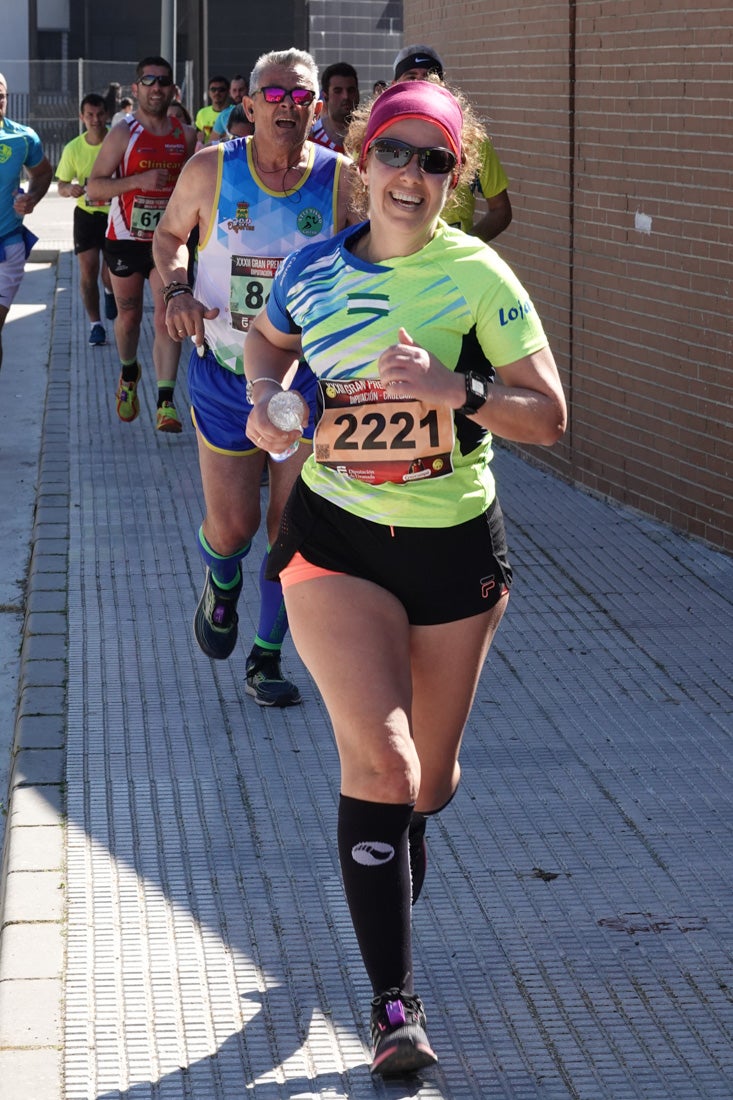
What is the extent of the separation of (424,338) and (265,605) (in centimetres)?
260

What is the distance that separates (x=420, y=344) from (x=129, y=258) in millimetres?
8400

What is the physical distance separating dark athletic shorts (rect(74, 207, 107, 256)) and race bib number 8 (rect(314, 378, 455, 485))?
1143 centimetres

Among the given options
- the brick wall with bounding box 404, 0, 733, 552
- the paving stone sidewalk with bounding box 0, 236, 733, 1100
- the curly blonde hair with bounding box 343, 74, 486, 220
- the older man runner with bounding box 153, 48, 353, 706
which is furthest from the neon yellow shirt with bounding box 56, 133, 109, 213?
the curly blonde hair with bounding box 343, 74, 486, 220

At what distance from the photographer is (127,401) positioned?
451 inches

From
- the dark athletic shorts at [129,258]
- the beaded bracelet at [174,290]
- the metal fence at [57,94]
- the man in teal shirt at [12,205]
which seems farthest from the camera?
the metal fence at [57,94]

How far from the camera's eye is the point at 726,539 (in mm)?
8023

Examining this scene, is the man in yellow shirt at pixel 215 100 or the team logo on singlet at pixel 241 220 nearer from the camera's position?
the team logo on singlet at pixel 241 220

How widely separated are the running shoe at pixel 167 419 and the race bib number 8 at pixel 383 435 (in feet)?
23.1

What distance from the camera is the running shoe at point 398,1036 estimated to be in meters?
3.58

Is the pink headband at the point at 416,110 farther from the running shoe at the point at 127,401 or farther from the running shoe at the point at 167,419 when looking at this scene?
the running shoe at the point at 127,401

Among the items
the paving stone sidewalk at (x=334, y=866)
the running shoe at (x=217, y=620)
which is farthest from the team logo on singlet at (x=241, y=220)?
the paving stone sidewalk at (x=334, y=866)

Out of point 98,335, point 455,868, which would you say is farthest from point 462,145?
point 98,335

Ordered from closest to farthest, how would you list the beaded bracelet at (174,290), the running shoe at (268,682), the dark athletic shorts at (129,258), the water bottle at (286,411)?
the water bottle at (286,411)
the beaded bracelet at (174,290)
the running shoe at (268,682)
the dark athletic shorts at (129,258)

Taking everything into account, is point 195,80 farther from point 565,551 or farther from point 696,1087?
point 696,1087
